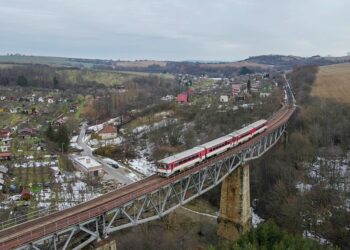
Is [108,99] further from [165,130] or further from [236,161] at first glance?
[236,161]

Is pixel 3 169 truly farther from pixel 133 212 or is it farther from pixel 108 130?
pixel 133 212

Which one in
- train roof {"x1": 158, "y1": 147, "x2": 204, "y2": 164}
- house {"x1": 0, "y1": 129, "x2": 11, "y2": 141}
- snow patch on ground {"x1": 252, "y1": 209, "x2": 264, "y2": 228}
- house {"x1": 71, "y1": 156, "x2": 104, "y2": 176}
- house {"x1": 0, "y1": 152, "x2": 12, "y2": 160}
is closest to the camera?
train roof {"x1": 158, "y1": 147, "x2": 204, "y2": 164}

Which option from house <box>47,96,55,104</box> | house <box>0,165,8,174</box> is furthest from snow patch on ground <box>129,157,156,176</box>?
house <box>47,96,55,104</box>

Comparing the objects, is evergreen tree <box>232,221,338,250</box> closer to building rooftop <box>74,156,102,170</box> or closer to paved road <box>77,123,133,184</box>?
paved road <box>77,123,133,184</box>

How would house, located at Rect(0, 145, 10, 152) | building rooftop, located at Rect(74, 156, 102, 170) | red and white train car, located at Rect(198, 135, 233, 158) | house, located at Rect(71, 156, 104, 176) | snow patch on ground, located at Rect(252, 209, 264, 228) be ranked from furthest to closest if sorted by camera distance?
house, located at Rect(0, 145, 10, 152) < building rooftop, located at Rect(74, 156, 102, 170) < house, located at Rect(71, 156, 104, 176) < snow patch on ground, located at Rect(252, 209, 264, 228) < red and white train car, located at Rect(198, 135, 233, 158)

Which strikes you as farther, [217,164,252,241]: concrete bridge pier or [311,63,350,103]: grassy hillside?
[311,63,350,103]: grassy hillside

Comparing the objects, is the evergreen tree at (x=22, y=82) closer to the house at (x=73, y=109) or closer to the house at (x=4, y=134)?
the house at (x=73, y=109)

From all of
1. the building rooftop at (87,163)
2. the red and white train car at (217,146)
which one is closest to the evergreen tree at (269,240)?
the red and white train car at (217,146)
